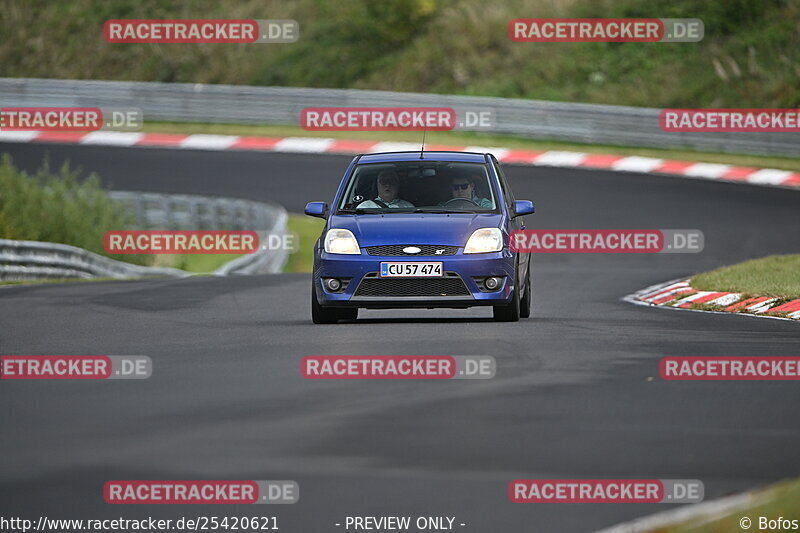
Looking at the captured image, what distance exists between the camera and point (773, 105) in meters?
36.9

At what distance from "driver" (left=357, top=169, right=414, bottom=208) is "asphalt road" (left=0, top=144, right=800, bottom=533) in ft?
3.34

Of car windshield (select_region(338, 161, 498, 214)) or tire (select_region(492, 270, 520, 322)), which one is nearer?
tire (select_region(492, 270, 520, 322))

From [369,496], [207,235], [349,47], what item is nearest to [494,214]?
[369,496]

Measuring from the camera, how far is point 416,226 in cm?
1321

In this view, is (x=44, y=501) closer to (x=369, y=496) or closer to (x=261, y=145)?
(x=369, y=496)

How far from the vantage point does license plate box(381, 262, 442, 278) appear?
508 inches

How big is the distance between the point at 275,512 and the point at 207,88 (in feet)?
111

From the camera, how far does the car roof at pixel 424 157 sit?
1409cm

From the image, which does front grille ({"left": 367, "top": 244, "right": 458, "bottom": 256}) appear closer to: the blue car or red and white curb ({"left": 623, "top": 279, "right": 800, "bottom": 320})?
the blue car
